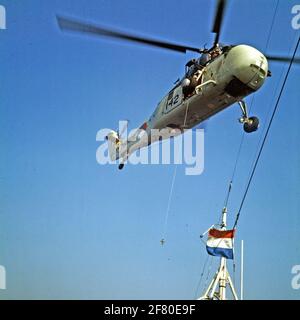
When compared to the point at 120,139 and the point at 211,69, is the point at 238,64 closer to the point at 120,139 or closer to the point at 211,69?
the point at 211,69

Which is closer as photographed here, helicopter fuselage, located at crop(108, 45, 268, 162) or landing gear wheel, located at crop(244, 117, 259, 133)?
helicopter fuselage, located at crop(108, 45, 268, 162)

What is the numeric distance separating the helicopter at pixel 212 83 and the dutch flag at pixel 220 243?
378cm

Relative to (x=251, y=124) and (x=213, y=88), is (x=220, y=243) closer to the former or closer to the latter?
(x=251, y=124)

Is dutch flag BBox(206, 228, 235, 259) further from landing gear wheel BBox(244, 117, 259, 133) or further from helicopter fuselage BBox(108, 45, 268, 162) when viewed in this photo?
helicopter fuselage BBox(108, 45, 268, 162)

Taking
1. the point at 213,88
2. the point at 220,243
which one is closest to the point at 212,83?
the point at 213,88

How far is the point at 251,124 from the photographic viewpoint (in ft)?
56.5

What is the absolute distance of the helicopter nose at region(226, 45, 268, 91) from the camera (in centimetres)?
1548

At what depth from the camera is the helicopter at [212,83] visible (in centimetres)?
1562

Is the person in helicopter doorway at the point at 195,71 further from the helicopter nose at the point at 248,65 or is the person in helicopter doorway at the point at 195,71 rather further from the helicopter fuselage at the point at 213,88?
the helicopter nose at the point at 248,65

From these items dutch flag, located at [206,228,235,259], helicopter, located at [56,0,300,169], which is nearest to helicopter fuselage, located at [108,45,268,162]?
helicopter, located at [56,0,300,169]
